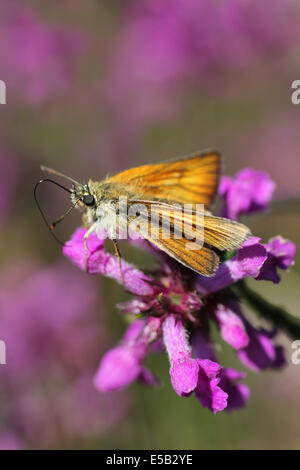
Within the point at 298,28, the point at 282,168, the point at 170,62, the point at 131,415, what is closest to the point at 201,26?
the point at 170,62

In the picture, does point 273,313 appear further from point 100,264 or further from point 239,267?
point 100,264

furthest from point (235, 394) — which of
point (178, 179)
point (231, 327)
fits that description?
point (178, 179)

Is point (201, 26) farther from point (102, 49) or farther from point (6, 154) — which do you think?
point (6, 154)

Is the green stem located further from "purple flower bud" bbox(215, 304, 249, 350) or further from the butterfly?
the butterfly

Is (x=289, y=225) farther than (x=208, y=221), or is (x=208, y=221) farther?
(x=289, y=225)

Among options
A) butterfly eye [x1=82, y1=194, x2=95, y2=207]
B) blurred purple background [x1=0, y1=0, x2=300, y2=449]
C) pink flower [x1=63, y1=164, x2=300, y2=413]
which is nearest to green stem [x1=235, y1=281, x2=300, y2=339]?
pink flower [x1=63, y1=164, x2=300, y2=413]
